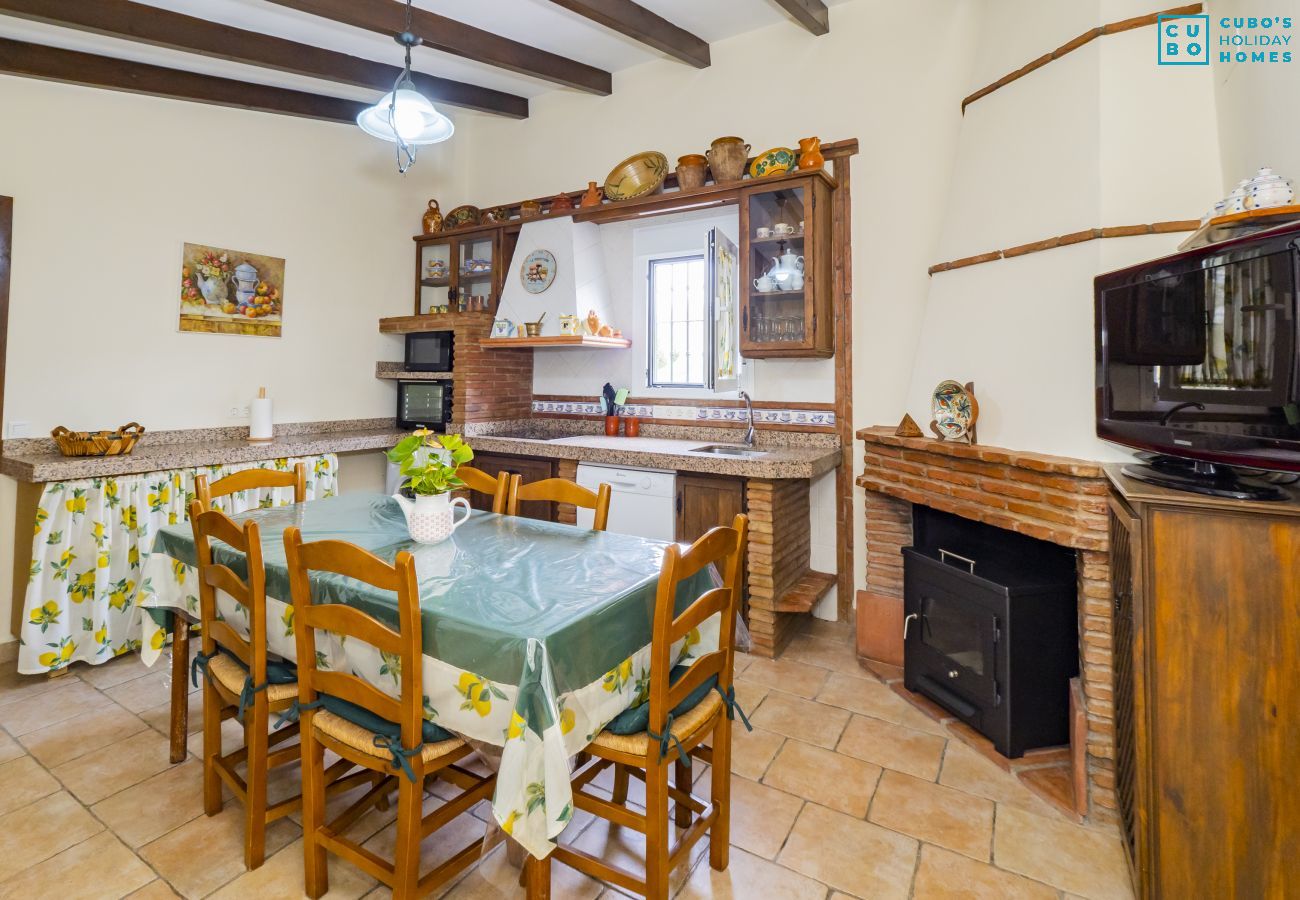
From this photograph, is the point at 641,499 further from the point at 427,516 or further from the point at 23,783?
the point at 23,783

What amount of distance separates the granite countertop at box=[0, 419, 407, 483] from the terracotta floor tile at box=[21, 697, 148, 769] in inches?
40.8

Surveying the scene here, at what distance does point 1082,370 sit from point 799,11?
93.1 inches

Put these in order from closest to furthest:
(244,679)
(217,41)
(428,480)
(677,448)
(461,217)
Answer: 1. (244,679)
2. (428,480)
3. (217,41)
4. (677,448)
5. (461,217)

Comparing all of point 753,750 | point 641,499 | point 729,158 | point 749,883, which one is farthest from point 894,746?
point 729,158

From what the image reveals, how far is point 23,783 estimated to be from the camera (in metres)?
2.03

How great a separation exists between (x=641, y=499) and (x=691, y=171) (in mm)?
1951

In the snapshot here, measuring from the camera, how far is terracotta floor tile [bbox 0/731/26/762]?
217cm

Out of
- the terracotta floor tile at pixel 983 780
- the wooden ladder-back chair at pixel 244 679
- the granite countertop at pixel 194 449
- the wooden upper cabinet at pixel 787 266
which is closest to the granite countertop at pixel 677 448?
the wooden upper cabinet at pixel 787 266

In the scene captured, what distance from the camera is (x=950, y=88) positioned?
3.09 metres

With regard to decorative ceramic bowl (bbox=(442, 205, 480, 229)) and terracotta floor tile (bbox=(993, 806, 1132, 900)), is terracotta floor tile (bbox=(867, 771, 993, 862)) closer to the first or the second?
terracotta floor tile (bbox=(993, 806, 1132, 900))

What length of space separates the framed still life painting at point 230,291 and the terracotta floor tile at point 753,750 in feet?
12.3

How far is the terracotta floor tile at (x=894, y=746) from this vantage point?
7.06 feet

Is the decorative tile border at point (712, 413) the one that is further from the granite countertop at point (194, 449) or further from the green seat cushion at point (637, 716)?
the green seat cushion at point (637, 716)

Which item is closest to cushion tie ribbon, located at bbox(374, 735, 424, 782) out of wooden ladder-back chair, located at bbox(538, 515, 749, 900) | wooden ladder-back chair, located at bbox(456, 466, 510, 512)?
wooden ladder-back chair, located at bbox(538, 515, 749, 900)
